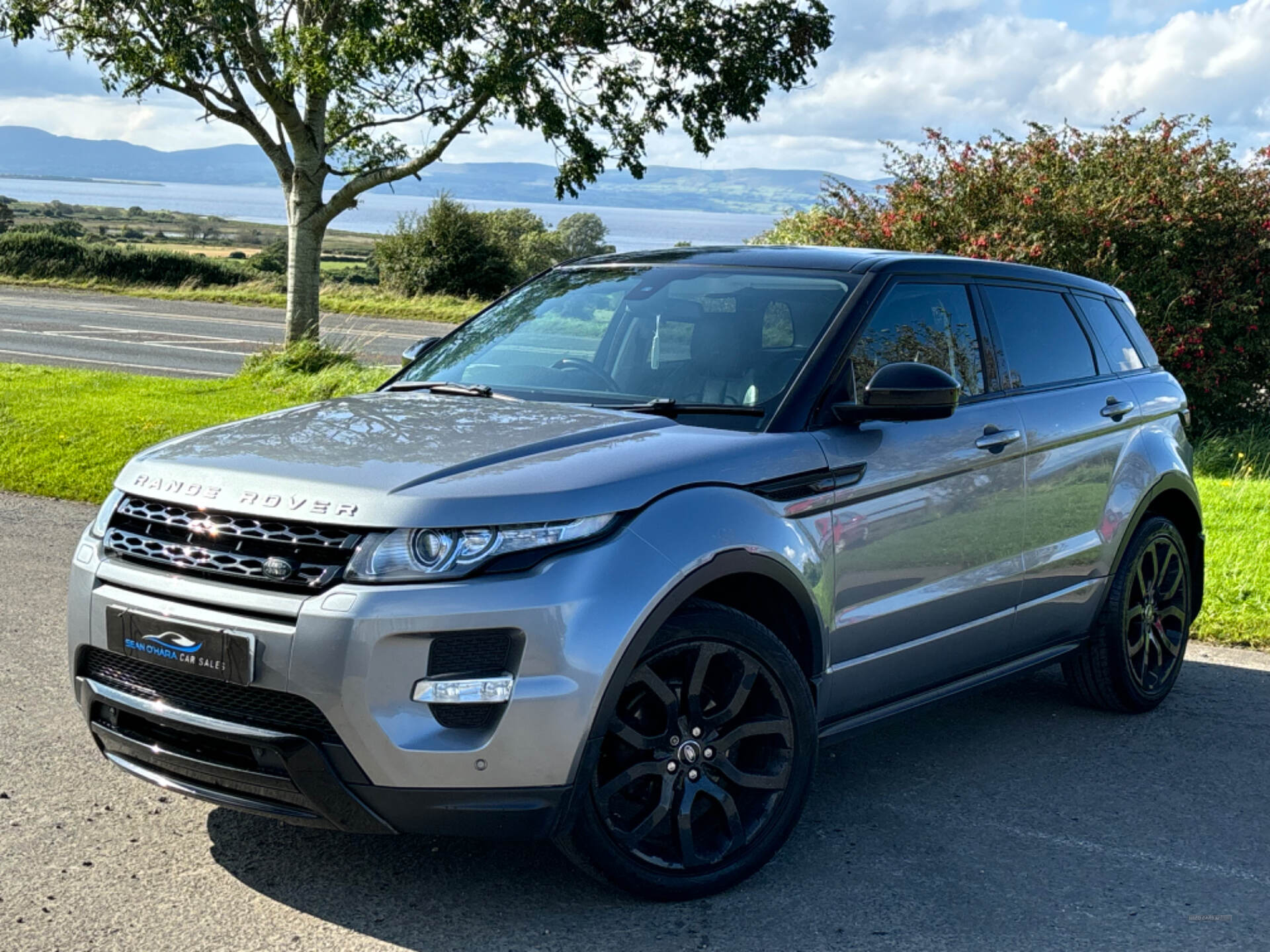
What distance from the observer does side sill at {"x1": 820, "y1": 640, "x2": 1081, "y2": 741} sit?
4.30 meters

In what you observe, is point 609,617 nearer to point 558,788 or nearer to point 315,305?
point 558,788

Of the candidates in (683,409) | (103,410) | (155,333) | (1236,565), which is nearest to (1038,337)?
(683,409)

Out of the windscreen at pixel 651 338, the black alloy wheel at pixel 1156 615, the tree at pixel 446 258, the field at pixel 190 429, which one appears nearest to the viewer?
the windscreen at pixel 651 338

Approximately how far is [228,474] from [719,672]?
→ 1.42 metres

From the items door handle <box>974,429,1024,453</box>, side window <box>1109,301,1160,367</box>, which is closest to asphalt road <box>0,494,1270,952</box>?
door handle <box>974,429,1024,453</box>

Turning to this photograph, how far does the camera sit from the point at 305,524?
3414 mm

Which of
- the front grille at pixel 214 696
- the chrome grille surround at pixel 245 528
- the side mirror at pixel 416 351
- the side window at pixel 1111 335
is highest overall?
the side window at pixel 1111 335

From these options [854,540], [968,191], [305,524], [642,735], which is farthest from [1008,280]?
[968,191]

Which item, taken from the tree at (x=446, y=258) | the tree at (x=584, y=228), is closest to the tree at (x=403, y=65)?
the tree at (x=446, y=258)

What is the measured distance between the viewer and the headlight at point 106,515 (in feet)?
12.6

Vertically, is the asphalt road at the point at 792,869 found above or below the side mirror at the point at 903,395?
below

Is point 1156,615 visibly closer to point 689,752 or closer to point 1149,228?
point 689,752

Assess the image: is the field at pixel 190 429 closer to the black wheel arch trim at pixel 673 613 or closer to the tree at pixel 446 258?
the black wheel arch trim at pixel 673 613

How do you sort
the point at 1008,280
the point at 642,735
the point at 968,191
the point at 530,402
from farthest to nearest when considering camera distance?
the point at 968,191 → the point at 1008,280 → the point at 530,402 → the point at 642,735
